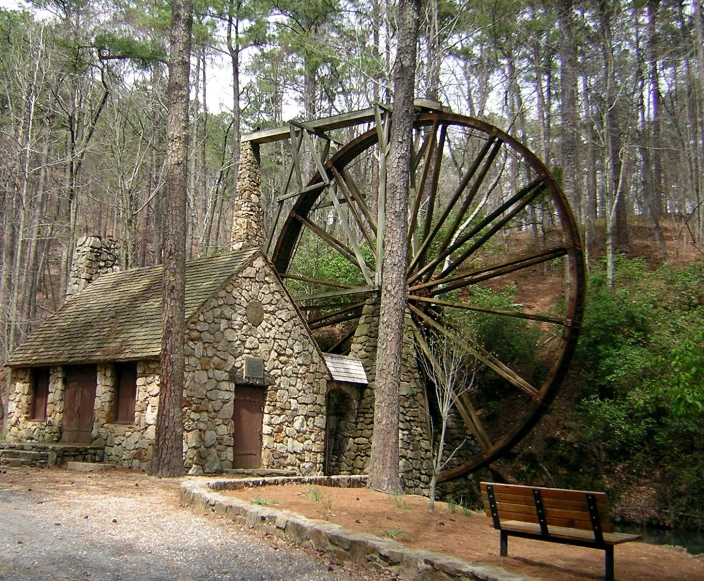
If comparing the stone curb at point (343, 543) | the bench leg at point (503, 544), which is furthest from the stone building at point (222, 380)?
the bench leg at point (503, 544)

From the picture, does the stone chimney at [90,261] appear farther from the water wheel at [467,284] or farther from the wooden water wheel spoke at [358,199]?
the wooden water wheel spoke at [358,199]

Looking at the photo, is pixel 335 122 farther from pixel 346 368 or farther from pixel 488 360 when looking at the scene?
pixel 488 360

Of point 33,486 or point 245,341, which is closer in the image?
point 33,486

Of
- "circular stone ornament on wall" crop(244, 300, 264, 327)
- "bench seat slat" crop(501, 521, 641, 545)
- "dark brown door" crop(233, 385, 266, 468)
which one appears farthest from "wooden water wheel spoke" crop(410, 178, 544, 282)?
"bench seat slat" crop(501, 521, 641, 545)

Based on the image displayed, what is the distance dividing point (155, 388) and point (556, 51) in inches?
769

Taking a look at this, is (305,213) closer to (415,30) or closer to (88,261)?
(88,261)

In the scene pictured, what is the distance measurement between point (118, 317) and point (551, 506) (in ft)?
34.1

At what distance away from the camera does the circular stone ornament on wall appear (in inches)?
510

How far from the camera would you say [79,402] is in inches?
529

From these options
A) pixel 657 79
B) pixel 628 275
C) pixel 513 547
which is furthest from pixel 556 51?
pixel 513 547

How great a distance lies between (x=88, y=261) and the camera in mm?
17344

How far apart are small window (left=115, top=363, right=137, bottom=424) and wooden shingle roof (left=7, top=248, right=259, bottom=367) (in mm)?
438

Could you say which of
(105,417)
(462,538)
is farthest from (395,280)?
(105,417)

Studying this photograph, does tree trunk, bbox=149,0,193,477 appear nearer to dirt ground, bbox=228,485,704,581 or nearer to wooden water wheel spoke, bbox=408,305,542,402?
dirt ground, bbox=228,485,704,581
